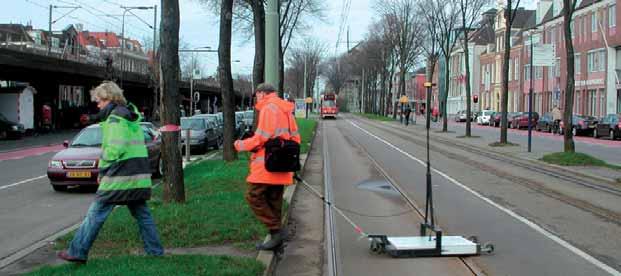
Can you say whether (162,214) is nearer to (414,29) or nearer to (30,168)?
(30,168)

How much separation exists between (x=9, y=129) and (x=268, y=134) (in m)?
33.5

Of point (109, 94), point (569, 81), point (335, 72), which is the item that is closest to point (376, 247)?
point (109, 94)

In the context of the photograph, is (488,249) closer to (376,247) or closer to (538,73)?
(376,247)

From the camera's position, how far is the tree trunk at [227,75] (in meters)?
17.9

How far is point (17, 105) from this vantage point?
3984 cm

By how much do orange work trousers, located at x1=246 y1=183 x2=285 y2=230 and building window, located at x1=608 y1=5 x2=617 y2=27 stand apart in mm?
50645

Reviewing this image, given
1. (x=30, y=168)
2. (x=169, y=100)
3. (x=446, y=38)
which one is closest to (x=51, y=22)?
(x=446, y=38)

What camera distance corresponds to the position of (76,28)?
8700 cm

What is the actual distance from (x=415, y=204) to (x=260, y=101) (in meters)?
5.36

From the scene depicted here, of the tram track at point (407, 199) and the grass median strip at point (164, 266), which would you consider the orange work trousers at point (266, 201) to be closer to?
the grass median strip at point (164, 266)

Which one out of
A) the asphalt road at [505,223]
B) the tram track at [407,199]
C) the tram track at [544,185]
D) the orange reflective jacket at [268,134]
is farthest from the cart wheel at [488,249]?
the tram track at [544,185]

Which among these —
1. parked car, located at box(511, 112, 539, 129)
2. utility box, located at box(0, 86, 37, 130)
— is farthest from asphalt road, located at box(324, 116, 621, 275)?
A: parked car, located at box(511, 112, 539, 129)

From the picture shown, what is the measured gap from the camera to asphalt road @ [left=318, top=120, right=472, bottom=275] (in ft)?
24.5

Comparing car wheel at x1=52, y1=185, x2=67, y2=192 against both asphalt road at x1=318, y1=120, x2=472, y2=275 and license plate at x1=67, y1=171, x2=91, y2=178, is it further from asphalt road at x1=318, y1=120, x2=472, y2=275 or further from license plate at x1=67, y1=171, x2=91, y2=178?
asphalt road at x1=318, y1=120, x2=472, y2=275
